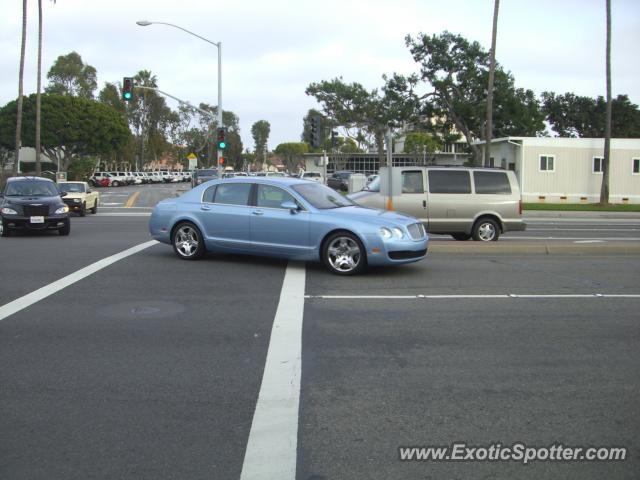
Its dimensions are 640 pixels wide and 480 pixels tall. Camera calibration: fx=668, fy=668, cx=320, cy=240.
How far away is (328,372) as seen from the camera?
219 inches

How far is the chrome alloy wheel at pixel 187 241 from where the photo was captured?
11656mm

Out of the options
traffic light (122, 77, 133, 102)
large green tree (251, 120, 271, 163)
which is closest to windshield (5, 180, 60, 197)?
traffic light (122, 77, 133, 102)

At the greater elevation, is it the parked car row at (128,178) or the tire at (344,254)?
the parked car row at (128,178)

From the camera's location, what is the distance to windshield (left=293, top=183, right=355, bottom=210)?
10875mm

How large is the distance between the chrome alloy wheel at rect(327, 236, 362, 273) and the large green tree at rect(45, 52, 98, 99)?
85.0 metres

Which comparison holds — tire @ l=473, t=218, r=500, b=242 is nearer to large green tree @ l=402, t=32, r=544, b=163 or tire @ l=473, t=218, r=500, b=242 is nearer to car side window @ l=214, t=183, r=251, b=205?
car side window @ l=214, t=183, r=251, b=205

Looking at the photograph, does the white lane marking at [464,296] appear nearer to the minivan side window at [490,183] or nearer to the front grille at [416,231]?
the front grille at [416,231]

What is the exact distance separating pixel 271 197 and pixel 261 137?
153 metres

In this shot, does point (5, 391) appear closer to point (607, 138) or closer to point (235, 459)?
point (235, 459)

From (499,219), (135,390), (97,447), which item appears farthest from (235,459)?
(499,219)

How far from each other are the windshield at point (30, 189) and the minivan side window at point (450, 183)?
9690 mm

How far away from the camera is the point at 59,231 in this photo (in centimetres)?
1700

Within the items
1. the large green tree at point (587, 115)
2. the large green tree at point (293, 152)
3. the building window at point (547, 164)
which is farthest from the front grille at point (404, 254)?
the large green tree at point (293, 152)

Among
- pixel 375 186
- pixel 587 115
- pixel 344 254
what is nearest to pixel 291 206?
pixel 344 254
